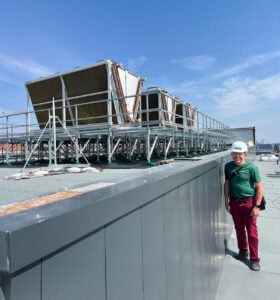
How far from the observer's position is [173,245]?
72.2 inches

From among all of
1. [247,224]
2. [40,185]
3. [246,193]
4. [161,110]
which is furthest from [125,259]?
[161,110]

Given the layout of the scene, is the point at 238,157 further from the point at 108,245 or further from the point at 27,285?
the point at 27,285

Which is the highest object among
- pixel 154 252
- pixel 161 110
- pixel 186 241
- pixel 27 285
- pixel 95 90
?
pixel 95 90

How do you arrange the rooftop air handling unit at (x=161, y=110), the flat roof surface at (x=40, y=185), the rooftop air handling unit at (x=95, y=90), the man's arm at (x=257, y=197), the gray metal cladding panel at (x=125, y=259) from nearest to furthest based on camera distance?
the gray metal cladding panel at (x=125, y=259) → the flat roof surface at (x=40, y=185) → the man's arm at (x=257, y=197) → the rooftop air handling unit at (x=161, y=110) → the rooftop air handling unit at (x=95, y=90)

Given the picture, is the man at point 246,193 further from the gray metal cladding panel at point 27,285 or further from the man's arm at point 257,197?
the gray metal cladding panel at point 27,285

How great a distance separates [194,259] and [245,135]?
22.7m

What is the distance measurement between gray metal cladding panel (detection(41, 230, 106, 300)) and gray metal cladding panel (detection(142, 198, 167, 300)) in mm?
409

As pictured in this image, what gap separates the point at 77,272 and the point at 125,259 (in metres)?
0.35

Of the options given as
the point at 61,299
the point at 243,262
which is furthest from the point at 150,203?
the point at 243,262

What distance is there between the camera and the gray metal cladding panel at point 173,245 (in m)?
1.74

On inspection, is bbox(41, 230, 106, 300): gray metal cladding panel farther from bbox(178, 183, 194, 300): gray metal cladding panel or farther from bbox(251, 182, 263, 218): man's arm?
bbox(251, 182, 263, 218): man's arm

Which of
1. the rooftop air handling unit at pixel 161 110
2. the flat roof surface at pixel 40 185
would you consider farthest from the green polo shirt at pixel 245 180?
the rooftop air handling unit at pixel 161 110

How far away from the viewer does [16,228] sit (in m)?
0.71

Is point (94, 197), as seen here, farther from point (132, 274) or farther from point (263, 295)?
point (263, 295)
